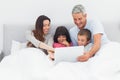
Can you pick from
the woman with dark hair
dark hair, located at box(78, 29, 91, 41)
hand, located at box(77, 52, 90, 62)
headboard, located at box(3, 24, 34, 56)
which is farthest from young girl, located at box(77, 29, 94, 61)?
headboard, located at box(3, 24, 34, 56)

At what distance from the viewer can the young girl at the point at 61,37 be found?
2268 mm

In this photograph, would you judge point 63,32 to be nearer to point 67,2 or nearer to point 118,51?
point 67,2

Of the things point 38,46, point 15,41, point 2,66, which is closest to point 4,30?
point 15,41

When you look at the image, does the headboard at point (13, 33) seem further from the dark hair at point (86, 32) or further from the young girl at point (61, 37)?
the dark hair at point (86, 32)

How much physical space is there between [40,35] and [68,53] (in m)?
0.44

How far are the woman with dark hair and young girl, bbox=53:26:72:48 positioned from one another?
0.05 meters

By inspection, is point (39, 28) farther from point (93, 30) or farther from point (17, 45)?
point (93, 30)

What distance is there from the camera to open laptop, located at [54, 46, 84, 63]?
1.90 m

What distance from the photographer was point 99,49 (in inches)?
80.4

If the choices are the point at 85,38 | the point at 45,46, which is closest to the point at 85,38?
the point at 85,38

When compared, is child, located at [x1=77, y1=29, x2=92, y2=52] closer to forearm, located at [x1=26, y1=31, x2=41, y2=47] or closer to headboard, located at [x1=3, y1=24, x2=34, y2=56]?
forearm, located at [x1=26, y1=31, x2=41, y2=47]

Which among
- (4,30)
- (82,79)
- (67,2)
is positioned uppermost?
(67,2)

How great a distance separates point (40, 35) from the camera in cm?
228

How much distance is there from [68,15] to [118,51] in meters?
0.74
